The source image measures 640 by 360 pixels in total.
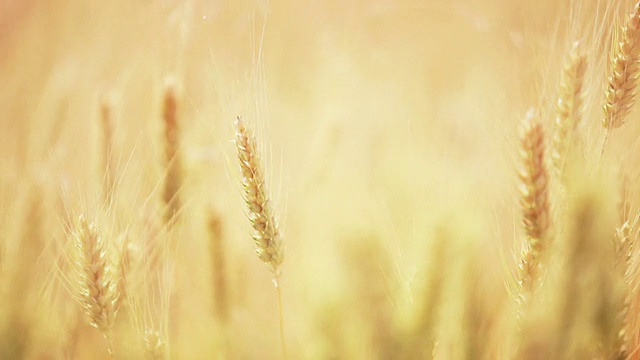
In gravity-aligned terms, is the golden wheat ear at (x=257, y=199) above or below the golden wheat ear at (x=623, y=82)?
below

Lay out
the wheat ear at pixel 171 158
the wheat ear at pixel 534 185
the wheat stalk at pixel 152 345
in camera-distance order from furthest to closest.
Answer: the wheat ear at pixel 171 158
the wheat stalk at pixel 152 345
the wheat ear at pixel 534 185

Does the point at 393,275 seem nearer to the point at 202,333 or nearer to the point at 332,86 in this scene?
the point at 202,333

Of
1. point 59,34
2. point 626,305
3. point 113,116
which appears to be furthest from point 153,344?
point 59,34

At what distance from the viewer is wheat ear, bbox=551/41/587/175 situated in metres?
0.66

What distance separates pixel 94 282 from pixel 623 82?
2.42ft

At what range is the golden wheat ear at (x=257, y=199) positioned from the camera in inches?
26.6

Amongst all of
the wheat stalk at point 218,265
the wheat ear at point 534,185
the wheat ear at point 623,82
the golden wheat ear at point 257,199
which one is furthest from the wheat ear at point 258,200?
the wheat ear at point 623,82

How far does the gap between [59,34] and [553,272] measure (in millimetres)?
1623

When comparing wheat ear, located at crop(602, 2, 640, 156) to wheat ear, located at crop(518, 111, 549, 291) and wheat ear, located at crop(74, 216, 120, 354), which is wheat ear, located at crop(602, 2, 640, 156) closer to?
wheat ear, located at crop(518, 111, 549, 291)

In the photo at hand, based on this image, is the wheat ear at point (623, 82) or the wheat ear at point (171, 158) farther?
the wheat ear at point (171, 158)

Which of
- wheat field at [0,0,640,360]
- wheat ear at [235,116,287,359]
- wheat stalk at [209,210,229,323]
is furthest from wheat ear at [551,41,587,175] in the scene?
wheat stalk at [209,210,229,323]

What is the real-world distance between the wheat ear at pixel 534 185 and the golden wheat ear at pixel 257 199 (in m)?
0.31

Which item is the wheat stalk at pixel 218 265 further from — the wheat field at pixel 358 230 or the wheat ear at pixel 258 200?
the wheat ear at pixel 258 200

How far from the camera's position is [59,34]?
1.66m
